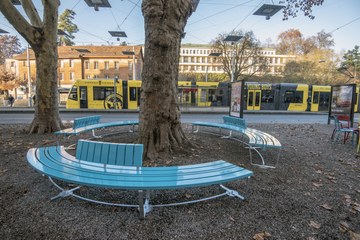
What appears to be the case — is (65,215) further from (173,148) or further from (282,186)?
(282,186)

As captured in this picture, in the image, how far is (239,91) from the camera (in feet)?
28.6

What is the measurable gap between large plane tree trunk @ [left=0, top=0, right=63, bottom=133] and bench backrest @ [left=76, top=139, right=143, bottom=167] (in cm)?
562

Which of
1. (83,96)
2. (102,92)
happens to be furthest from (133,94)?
(83,96)

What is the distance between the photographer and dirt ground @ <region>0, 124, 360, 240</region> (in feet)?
7.81

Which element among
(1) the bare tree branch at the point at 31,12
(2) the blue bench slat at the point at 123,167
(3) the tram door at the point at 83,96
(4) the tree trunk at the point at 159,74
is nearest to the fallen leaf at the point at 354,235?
(2) the blue bench slat at the point at 123,167

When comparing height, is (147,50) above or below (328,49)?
below

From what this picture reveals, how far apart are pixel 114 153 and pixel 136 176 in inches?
26.3

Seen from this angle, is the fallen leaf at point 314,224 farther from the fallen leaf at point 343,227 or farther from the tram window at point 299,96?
the tram window at point 299,96

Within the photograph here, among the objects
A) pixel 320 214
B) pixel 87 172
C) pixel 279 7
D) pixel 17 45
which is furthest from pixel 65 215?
pixel 17 45

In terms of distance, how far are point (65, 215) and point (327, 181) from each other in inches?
171

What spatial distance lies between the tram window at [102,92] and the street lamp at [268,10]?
1472cm

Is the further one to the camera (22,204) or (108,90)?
(108,90)

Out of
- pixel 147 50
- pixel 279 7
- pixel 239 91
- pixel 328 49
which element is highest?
pixel 328 49

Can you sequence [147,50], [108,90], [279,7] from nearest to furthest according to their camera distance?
[147,50] → [279,7] → [108,90]
